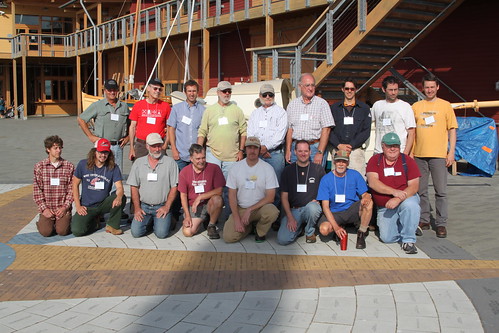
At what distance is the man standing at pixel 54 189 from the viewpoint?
686cm

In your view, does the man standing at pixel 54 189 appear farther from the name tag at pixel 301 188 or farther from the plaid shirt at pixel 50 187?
the name tag at pixel 301 188

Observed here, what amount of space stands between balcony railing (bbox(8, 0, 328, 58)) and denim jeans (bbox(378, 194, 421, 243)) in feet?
38.7

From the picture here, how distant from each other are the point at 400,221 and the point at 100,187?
3565mm

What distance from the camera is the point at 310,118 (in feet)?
23.4

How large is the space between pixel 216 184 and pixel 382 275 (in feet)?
8.02

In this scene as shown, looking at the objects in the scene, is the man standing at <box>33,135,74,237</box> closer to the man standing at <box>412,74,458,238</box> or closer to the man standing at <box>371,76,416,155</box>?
the man standing at <box>371,76,416,155</box>

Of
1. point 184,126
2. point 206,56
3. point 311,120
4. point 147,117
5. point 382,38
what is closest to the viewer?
point 311,120

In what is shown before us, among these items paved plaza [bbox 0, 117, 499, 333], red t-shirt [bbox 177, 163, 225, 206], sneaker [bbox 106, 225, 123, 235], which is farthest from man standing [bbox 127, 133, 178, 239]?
paved plaza [bbox 0, 117, 499, 333]

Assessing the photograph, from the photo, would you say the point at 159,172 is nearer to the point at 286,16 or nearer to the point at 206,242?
the point at 206,242

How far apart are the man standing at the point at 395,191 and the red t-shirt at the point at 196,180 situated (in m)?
1.83

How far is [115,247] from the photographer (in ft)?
21.0

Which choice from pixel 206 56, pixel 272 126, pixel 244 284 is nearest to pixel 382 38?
pixel 272 126

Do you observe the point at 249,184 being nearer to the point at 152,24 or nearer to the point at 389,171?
the point at 389,171

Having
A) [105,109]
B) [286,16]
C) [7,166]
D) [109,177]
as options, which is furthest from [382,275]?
[286,16]
